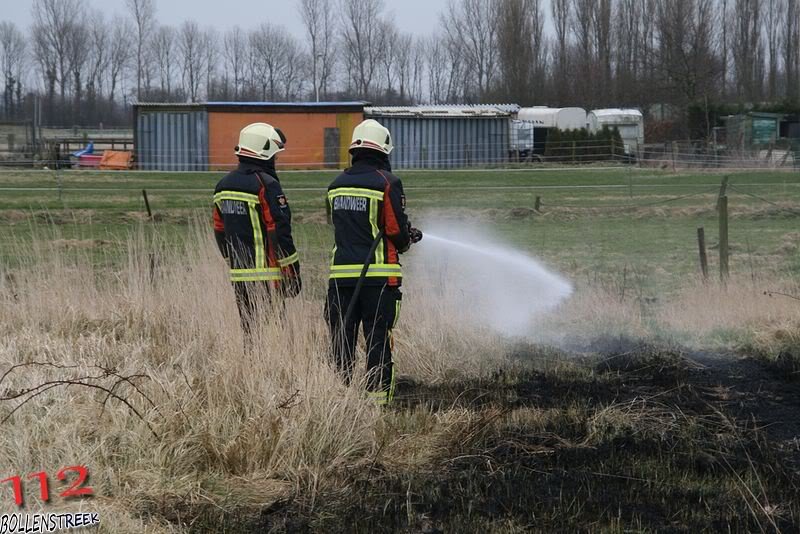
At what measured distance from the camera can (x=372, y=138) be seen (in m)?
5.68

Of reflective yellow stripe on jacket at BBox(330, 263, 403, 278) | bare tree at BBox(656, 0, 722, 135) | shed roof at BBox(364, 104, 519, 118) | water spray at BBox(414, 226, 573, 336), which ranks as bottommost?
Result: water spray at BBox(414, 226, 573, 336)

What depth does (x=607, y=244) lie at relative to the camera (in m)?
14.8

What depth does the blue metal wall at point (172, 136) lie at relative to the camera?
109 feet

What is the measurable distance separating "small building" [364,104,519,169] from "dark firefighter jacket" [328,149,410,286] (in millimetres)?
28040

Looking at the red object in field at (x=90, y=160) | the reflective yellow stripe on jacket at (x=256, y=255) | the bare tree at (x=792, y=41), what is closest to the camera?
the reflective yellow stripe on jacket at (x=256, y=255)

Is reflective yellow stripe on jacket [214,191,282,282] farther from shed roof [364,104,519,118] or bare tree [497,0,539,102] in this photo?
bare tree [497,0,539,102]

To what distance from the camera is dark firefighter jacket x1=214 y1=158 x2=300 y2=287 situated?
6.39 m

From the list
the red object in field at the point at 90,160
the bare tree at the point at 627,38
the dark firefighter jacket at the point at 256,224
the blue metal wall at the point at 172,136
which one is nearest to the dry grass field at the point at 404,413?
the dark firefighter jacket at the point at 256,224

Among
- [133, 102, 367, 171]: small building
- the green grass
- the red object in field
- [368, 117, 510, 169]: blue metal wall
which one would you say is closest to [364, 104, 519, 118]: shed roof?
[368, 117, 510, 169]: blue metal wall

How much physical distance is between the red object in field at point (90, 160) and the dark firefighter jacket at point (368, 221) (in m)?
28.6

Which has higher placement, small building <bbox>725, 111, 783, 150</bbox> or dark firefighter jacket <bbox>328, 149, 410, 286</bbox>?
small building <bbox>725, 111, 783, 150</bbox>

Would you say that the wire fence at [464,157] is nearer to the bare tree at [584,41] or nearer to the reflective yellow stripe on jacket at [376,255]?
the bare tree at [584,41]

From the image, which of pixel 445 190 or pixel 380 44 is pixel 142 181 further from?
pixel 380 44

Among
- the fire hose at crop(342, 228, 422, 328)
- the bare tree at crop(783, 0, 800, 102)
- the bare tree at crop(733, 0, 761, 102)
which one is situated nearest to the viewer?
the fire hose at crop(342, 228, 422, 328)
